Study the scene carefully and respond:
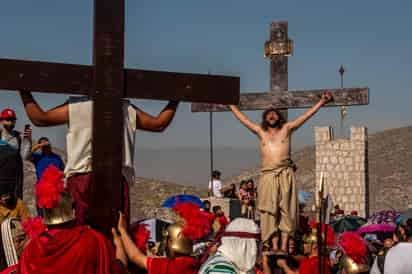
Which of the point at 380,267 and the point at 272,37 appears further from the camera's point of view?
the point at 272,37

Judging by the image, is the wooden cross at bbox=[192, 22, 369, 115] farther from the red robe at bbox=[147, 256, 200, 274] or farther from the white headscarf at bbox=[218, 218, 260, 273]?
the white headscarf at bbox=[218, 218, 260, 273]

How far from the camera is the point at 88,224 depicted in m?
5.86

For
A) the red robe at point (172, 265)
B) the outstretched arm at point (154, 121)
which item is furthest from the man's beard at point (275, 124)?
the red robe at point (172, 265)

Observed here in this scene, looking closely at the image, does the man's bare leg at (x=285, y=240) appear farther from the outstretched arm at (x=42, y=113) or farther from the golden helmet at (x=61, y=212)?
the golden helmet at (x=61, y=212)

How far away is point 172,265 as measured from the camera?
614cm

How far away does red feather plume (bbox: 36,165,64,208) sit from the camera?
17.5 feet

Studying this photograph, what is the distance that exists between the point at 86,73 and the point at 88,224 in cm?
102

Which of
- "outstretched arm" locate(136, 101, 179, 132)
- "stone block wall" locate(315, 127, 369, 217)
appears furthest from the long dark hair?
"stone block wall" locate(315, 127, 369, 217)

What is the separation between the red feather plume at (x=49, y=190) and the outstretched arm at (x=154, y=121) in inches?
38.6

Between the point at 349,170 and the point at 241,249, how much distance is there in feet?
115

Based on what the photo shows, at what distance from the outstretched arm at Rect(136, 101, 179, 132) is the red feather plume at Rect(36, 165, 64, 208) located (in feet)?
3.21

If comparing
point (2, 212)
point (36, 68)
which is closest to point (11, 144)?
point (2, 212)

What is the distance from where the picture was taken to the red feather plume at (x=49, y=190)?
5.34 m

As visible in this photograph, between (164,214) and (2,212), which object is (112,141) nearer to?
(2,212)
